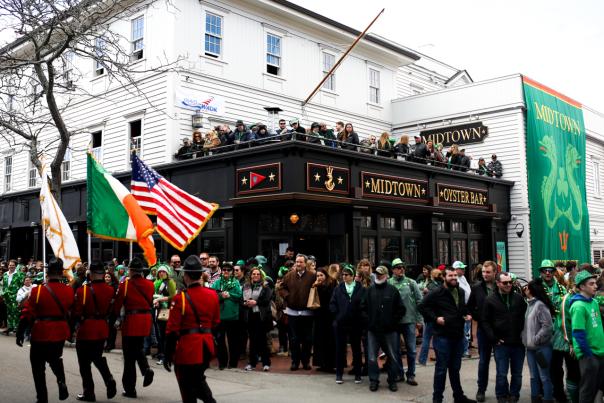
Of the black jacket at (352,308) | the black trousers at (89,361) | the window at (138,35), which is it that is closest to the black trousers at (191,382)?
the black trousers at (89,361)

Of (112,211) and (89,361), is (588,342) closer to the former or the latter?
(89,361)

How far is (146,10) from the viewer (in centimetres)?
1984

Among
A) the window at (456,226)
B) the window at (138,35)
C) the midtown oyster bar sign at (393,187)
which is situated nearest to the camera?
the midtown oyster bar sign at (393,187)

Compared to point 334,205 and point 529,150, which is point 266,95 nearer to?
point 334,205

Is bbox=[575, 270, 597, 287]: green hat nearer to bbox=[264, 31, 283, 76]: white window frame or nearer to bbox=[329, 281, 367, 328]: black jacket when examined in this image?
bbox=[329, 281, 367, 328]: black jacket

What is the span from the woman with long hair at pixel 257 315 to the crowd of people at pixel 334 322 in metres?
0.02

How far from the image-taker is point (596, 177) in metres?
30.6

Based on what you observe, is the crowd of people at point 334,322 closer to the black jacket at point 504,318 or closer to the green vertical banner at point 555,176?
the black jacket at point 504,318

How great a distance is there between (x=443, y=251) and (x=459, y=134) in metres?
7.05

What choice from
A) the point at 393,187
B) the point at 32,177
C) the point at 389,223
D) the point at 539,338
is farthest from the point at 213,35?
the point at 539,338

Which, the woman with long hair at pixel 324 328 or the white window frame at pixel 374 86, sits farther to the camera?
the white window frame at pixel 374 86

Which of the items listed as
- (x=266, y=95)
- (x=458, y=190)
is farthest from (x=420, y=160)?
(x=266, y=95)

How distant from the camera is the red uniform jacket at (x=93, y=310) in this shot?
8148mm

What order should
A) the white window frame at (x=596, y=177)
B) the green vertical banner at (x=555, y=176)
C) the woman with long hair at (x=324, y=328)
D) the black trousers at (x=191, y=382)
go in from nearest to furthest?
the black trousers at (x=191, y=382), the woman with long hair at (x=324, y=328), the green vertical banner at (x=555, y=176), the white window frame at (x=596, y=177)
